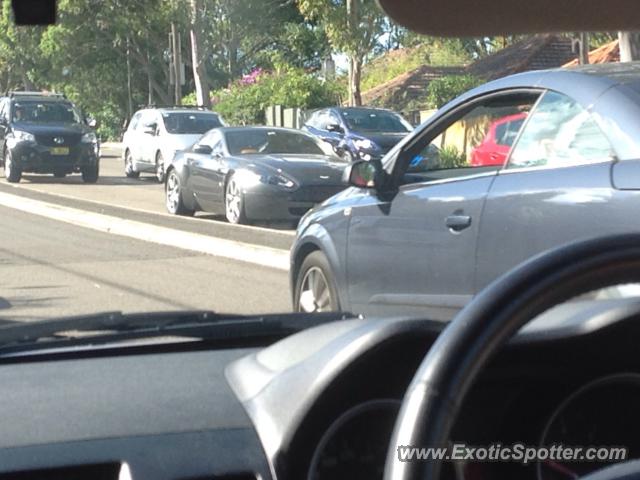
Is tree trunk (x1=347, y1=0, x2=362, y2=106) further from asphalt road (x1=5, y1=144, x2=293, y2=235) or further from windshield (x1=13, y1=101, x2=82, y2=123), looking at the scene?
windshield (x1=13, y1=101, x2=82, y2=123)

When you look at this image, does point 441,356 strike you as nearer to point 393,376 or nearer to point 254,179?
point 393,376

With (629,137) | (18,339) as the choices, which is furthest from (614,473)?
(629,137)

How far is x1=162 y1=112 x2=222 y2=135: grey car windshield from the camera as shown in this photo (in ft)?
86.6

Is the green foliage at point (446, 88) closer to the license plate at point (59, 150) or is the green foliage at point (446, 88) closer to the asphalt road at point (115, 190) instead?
the asphalt road at point (115, 190)

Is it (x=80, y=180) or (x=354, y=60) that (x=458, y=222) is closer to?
(x=80, y=180)

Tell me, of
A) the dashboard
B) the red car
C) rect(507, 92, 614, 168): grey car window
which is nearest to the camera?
the dashboard

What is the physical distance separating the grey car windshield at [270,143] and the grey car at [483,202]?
9.46 metres

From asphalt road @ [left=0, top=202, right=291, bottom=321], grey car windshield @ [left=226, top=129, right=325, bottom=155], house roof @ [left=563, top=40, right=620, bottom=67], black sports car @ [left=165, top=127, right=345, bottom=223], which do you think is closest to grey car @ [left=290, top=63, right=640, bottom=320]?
asphalt road @ [left=0, top=202, right=291, bottom=321]

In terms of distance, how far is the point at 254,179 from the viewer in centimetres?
1499

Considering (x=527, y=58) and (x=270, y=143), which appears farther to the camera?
(x=527, y=58)

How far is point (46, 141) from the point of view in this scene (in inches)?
998

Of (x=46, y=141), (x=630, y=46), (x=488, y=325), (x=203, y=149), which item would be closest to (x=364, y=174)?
(x=488, y=325)

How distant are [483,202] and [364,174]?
0.98 metres

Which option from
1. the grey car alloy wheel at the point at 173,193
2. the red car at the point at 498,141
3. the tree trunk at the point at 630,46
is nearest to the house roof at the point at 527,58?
the tree trunk at the point at 630,46
